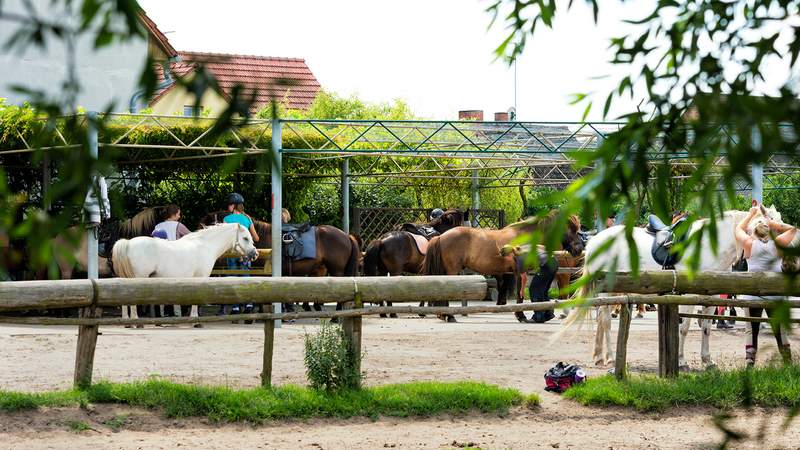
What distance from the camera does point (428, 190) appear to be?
1239 inches

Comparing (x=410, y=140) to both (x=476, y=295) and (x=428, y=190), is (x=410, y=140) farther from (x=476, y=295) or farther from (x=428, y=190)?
(x=476, y=295)

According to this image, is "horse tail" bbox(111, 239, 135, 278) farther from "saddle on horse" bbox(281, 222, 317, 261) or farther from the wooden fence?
the wooden fence

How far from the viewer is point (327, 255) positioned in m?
18.0

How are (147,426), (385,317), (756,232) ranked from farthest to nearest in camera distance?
(385,317) → (756,232) → (147,426)

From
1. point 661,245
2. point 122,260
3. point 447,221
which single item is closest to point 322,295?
point 661,245

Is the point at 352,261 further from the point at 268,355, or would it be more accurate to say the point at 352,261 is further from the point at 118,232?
the point at 268,355

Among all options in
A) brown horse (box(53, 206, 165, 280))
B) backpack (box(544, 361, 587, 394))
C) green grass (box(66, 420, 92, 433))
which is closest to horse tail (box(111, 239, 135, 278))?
brown horse (box(53, 206, 165, 280))

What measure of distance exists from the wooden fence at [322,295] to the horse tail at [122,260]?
5.34 metres

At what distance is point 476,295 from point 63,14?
311 inches

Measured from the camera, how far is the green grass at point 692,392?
9.40 meters

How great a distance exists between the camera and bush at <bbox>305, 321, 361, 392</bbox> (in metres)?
9.10

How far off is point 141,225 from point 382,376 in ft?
25.9

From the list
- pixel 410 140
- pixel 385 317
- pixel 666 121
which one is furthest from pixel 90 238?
pixel 666 121

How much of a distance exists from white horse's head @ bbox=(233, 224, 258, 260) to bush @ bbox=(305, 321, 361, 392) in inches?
260
